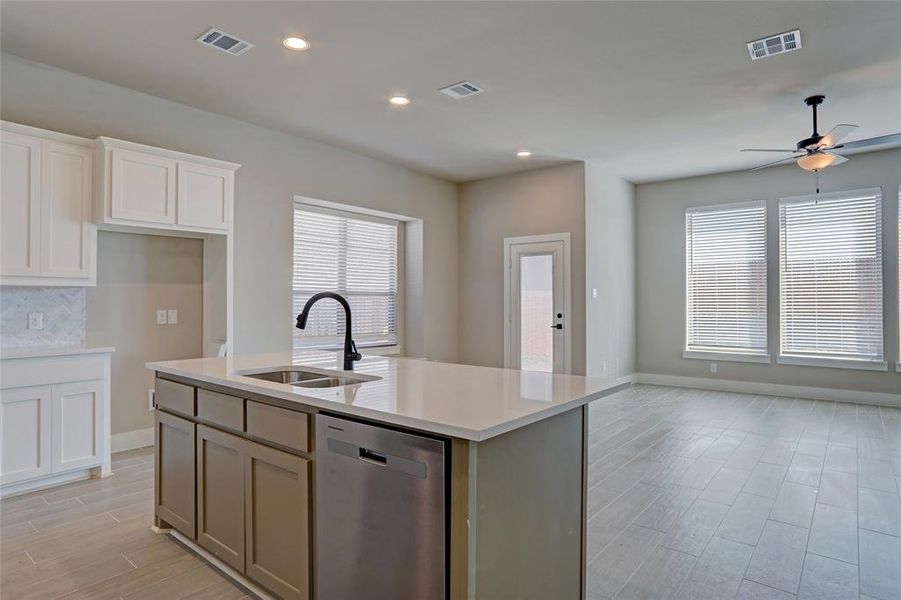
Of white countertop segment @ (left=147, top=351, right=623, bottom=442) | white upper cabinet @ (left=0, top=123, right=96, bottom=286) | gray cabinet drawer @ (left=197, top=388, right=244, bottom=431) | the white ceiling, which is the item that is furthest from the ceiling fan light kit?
white upper cabinet @ (left=0, top=123, right=96, bottom=286)

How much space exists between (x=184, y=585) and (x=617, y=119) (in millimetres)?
4725

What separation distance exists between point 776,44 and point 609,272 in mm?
3799

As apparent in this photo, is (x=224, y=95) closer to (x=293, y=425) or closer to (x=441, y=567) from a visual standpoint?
(x=293, y=425)

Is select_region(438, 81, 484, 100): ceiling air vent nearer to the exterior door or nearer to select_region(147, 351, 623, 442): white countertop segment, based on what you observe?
select_region(147, 351, 623, 442): white countertop segment

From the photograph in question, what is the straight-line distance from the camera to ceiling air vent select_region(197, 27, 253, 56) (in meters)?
3.17

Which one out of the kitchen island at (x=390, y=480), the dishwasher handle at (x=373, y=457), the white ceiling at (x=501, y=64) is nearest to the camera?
the kitchen island at (x=390, y=480)

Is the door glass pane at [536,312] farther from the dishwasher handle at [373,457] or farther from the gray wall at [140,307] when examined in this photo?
the dishwasher handle at [373,457]

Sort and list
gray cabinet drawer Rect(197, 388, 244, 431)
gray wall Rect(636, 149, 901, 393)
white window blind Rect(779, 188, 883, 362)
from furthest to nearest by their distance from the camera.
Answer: white window blind Rect(779, 188, 883, 362)
gray wall Rect(636, 149, 901, 393)
gray cabinet drawer Rect(197, 388, 244, 431)

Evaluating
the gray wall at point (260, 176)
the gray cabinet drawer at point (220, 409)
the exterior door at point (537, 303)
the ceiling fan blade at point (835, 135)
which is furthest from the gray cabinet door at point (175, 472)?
the ceiling fan blade at point (835, 135)

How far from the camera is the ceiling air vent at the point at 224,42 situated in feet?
10.4

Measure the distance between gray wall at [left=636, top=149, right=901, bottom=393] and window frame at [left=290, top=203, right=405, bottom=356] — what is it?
3634mm

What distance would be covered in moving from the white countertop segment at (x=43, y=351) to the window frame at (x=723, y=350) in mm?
6863

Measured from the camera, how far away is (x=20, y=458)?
3.21 meters

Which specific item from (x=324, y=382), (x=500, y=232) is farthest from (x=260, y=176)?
(x=500, y=232)
